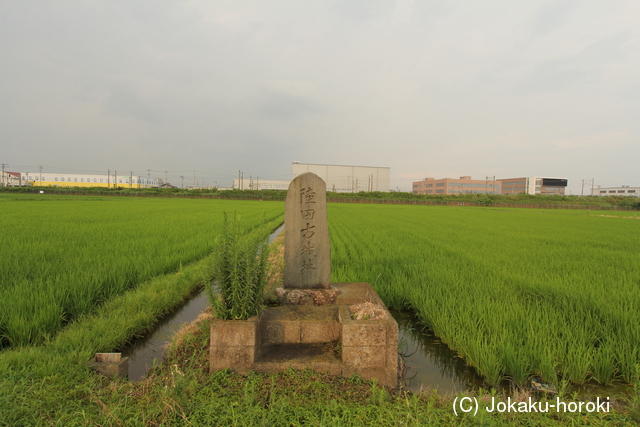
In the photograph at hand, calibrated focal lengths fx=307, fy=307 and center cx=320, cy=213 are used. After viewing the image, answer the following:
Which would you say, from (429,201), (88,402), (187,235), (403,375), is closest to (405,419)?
(403,375)

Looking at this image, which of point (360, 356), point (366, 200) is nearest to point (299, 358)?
point (360, 356)

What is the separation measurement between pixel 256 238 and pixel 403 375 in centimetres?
181

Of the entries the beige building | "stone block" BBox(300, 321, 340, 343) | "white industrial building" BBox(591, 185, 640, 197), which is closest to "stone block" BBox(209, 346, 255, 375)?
"stone block" BBox(300, 321, 340, 343)

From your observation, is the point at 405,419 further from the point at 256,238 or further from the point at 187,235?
the point at 187,235

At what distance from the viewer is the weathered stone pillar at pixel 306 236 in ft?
12.1

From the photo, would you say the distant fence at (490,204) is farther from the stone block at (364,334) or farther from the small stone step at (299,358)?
the stone block at (364,334)

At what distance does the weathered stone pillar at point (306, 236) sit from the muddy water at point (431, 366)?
→ 114 cm

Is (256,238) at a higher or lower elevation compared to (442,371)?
higher

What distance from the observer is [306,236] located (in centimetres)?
372

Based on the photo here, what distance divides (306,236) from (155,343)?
196 centimetres

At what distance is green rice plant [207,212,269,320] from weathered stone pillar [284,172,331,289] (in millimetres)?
863

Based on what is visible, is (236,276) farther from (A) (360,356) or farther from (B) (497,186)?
(B) (497,186)

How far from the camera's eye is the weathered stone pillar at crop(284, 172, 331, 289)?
3.68m

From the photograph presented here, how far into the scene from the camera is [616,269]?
5.80 m
